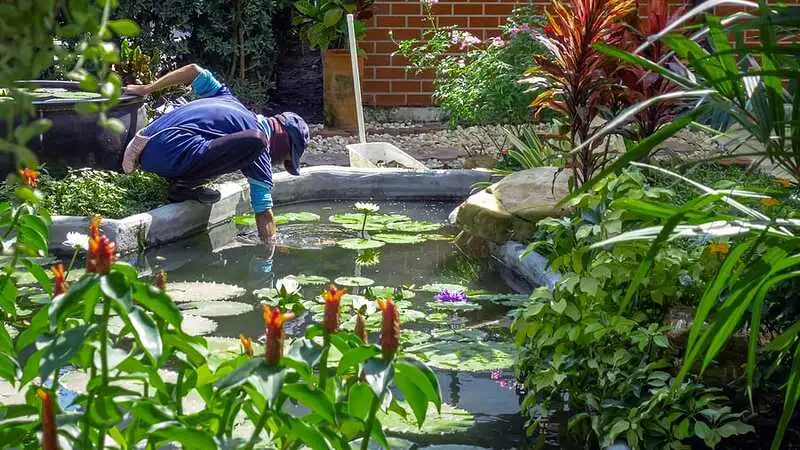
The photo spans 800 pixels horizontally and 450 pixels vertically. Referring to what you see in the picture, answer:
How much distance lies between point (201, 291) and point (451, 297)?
45.1 inches

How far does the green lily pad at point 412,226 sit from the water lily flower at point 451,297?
1.56 m

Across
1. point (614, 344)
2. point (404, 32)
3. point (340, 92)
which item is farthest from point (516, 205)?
point (404, 32)

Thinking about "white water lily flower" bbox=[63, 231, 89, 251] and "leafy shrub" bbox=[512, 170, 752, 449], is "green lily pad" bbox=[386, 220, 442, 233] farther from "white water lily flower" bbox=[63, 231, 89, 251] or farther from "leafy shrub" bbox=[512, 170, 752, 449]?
"white water lily flower" bbox=[63, 231, 89, 251]

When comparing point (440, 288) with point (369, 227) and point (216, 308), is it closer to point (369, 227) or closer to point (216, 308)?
point (216, 308)

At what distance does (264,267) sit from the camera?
5.80 metres

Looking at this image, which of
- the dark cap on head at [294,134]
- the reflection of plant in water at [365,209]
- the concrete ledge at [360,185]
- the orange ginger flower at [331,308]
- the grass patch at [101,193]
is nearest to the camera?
the orange ginger flower at [331,308]

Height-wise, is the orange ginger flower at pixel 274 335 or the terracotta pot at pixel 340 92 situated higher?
the orange ginger flower at pixel 274 335

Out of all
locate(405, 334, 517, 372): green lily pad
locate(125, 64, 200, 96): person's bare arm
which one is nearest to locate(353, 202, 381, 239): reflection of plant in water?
locate(125, 64, 200, 96): person's bare arm

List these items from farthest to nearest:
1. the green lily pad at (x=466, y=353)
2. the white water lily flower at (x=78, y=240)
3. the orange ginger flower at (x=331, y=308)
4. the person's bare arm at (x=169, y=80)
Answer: the person's bare arm at (x=169, y=80) < the green lily pad at (x=466, y=353) < the white water lily flower at (x=78, y=240) < the orange ginger flower at (x=331, y=308)

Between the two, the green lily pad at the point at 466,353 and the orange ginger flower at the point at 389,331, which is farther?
the green lily pad at the point at 466,353

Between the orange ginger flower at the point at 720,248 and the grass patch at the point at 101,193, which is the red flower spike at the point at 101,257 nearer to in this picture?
the orange ginger flower at the point at 720,248

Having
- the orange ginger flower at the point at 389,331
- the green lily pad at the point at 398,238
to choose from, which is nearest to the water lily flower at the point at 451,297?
the green lily pad at the point at 398,238

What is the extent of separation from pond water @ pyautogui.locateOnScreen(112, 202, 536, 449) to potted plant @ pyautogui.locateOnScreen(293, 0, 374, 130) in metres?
2.78

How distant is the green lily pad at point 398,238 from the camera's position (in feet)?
20.7
